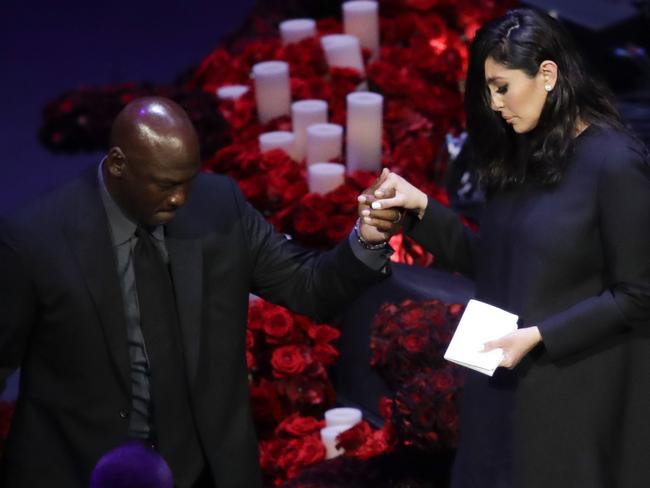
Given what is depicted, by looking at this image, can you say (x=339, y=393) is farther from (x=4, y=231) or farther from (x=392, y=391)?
(x=4, y=231)

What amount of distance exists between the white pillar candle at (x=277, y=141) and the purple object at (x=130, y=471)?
103 inches

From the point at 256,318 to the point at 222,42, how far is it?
2054 millimetres

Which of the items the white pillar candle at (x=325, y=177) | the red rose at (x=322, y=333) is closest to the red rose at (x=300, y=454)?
the red rose at (x=322, y=333)

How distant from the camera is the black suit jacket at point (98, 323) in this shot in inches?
117

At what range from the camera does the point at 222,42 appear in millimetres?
6320

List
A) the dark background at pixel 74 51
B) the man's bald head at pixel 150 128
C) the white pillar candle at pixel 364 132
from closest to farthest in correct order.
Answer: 1. the man's bald head at pixel 150 128
2. the white pillar candle at pixel 364 132
3. the dark background at pixel 74 51

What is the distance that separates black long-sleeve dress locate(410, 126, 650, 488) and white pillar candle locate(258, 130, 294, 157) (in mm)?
2057

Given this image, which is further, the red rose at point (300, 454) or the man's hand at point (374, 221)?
the red rose at point (300, 454)

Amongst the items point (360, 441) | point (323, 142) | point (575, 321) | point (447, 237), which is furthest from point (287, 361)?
point (575, 321)

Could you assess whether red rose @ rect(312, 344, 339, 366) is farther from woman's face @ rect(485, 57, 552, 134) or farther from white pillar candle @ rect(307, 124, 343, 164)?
woman's face @ rect(485, 57, 552, 134)

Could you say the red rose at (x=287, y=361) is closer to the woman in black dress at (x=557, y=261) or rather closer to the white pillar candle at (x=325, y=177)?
the white pillar candle at (x=325, y=177)

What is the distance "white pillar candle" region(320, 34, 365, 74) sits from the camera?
565cm

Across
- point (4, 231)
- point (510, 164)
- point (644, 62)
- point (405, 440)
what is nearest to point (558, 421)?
point (510, 164)

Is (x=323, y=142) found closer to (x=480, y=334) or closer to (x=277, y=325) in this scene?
(x=277, y=325)
